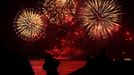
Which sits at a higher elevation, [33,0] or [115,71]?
[33,0]

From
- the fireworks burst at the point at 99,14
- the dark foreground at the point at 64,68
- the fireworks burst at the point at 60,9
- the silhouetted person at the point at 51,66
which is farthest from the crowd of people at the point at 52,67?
the fireworks burst at the point at 60,9

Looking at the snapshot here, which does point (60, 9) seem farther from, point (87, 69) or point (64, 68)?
point (87, 69)

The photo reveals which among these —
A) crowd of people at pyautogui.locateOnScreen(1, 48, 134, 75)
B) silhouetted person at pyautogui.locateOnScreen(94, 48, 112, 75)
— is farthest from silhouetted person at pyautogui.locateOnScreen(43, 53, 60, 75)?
silhouetted person at pyautogui.locateOnScreen(94, 48, 112, 75)

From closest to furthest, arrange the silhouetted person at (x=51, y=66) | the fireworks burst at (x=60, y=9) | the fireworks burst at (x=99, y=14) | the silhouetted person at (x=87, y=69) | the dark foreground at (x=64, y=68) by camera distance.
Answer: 1. the silhouetted person at (x=87, y=69)
2. the silhouetted person at (x=51, y=66)
3. the fireworks burst at (x=99, y=14)
4. the fireworks burst at (x=60, y=9)
5. the dark foreground at (x=64, y=68)

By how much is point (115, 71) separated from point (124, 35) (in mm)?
68102

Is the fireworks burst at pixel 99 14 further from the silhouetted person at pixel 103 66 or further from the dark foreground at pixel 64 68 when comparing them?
the silhouetted person at pixel 103 66

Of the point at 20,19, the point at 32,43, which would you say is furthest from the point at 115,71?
the point at 32,43

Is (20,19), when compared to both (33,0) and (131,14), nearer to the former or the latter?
(33,0)

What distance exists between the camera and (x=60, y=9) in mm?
50719

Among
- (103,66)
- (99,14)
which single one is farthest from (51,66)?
(99,14)

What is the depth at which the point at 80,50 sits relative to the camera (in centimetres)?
7575

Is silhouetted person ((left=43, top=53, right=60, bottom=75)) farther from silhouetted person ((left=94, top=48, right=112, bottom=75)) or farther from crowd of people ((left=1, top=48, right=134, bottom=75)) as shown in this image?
silhouetted person ((left=94, top=48, right=112, bottom=75))

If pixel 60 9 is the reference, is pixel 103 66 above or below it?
below

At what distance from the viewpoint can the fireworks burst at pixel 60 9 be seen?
4616cm
